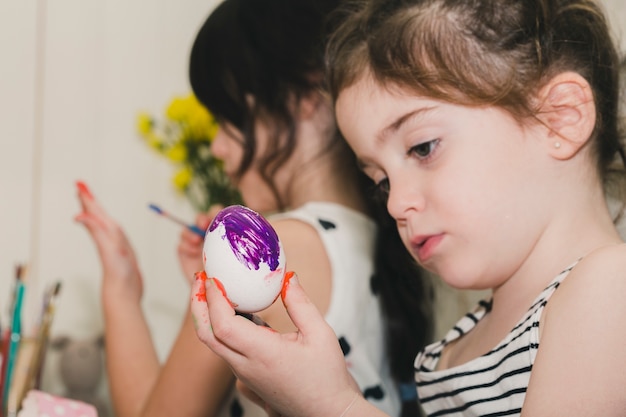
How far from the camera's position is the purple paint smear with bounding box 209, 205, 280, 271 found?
1.96ft

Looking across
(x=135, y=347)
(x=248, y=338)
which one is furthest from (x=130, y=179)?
(x=248, y=338)

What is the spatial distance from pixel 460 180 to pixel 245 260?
0.71 ft

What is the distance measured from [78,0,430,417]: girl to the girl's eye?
0.81 ft

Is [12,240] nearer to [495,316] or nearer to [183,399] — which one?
[183,399]

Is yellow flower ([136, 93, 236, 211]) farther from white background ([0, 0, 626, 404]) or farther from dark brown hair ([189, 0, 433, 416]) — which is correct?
dark brown hair ([189, 0, 433, 416])

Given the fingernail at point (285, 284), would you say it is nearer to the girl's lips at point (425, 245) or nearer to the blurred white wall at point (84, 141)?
the girl's lips at point (425, 245)

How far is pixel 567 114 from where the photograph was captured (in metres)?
0.71

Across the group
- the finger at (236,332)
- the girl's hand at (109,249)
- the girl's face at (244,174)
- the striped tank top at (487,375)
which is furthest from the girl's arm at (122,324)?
the finger at (236,332)

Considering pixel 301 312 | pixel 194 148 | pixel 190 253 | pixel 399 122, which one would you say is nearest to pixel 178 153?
pixel 194 148

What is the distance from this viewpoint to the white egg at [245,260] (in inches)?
23.4

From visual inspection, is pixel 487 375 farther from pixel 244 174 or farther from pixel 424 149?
pixel 244 174

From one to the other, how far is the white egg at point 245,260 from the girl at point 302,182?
0.31 metres

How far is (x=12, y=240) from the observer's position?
1.49 meters

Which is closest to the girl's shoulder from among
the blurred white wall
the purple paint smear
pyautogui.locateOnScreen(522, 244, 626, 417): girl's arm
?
pyautogui.locateOnScreen(522, 244, 626, 417): girl's arm
